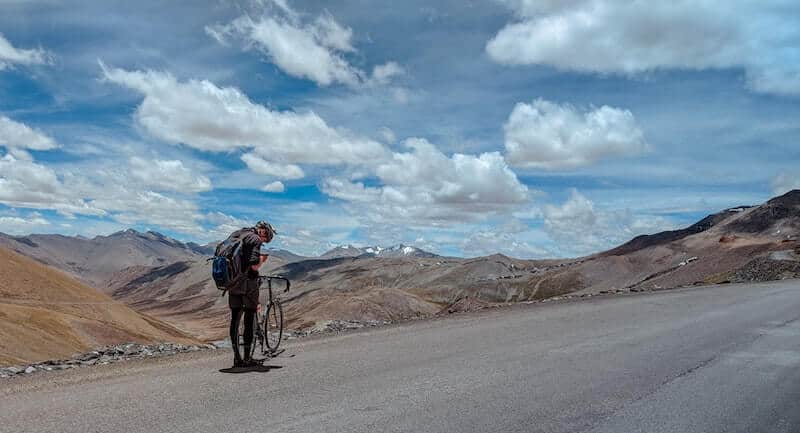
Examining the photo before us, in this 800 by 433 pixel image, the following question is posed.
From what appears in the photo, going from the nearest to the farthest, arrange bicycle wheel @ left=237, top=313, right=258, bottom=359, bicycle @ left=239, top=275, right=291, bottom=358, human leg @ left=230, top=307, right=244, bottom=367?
human leg @ left=230, top=307, right=244, bottom=367, bicycle wheel @ left=237, top=313, right=258, bottom=359, bicycle @ left=239, top=275, right=291, bottom=358

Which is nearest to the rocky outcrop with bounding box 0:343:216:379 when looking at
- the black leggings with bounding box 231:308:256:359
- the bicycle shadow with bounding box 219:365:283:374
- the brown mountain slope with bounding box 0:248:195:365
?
the black leggings with bounding box 231:308:256:359

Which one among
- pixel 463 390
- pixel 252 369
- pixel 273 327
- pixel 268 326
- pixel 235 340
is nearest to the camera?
pixel 463 390

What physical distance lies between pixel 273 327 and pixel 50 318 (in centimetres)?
4017

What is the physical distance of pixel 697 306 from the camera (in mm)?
22203

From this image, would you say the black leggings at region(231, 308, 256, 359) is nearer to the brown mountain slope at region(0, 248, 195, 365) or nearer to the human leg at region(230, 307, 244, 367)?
the human leg at region(230, 307, 244, 367)

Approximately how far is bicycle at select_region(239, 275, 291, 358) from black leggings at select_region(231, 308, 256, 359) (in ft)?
0.61

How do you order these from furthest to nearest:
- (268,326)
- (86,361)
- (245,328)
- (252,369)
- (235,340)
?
1. (86,361)
2. (268,326)
3. (245,328)
4. (235,340)
5. (252,369)

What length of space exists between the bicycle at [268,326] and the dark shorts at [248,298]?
0.17 m

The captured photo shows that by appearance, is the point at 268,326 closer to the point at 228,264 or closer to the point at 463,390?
the point at 228,264

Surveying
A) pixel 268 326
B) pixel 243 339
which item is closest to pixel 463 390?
pixel 243 339

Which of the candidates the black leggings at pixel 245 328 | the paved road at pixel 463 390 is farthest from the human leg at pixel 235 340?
the paved road at pixel 463 390

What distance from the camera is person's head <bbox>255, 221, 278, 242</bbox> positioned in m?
11.1

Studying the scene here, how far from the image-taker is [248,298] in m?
10.9

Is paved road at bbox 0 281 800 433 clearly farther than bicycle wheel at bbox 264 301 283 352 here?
No
